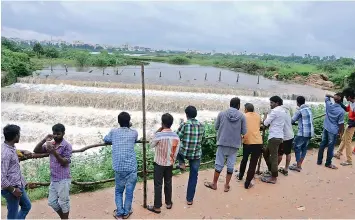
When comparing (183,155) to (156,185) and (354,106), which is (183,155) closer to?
(156,185)

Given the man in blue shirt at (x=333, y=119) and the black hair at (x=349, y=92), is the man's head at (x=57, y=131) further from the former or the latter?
the black hair at (x=349, y=92)

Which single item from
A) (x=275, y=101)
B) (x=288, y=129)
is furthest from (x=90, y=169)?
(x=288, y=129)

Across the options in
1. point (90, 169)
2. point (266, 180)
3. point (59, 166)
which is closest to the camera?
point (59, 166)

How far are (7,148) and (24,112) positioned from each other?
37.5 ft

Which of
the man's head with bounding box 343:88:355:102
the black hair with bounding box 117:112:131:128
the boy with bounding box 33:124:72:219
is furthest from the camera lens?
the man's head with bounding box 343:88:355:102

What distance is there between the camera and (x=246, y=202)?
495 centimetres

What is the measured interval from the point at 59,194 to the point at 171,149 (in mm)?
1409

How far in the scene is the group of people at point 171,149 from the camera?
134 inches

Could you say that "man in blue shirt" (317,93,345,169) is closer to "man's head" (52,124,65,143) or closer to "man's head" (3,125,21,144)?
"man's head" (52,124,65,143)

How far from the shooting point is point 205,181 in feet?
18.7

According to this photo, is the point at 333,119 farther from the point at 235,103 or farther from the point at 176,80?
the point at 176,80

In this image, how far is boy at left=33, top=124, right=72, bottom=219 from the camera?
353 cm

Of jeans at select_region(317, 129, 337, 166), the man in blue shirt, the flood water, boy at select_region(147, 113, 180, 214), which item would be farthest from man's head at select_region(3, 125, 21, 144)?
the flood water

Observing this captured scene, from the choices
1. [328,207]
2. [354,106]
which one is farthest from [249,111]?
[354,106]
